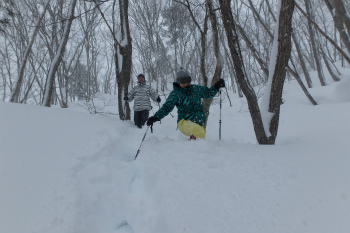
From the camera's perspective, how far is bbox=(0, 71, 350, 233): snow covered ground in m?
1.63

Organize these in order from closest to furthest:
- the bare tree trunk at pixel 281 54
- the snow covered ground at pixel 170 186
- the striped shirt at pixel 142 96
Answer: the snow covered ground at pixel 170 186
the bare tree trunk at pixel 281 54
the striped shirt at pixel 142 96

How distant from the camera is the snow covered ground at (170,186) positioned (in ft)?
5.33

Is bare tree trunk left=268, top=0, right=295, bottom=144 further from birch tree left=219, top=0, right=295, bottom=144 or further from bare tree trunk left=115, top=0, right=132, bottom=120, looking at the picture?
bare tree trunk left=115, top=0, right=132, bottom=120

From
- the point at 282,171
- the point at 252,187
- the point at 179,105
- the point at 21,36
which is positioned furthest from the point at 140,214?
the point at 21,36

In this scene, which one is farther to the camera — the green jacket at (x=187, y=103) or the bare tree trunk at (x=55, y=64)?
the bare tree trunk at (x=55, y=64)

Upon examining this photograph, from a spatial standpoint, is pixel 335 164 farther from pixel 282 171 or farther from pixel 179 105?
pixel 179 105

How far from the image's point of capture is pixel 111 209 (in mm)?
2066

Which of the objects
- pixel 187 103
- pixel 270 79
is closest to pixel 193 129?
pixel 187 103

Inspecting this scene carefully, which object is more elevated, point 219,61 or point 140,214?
point 219,61

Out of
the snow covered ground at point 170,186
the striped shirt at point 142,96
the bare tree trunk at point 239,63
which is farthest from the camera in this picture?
the striped shirt at point 142,96

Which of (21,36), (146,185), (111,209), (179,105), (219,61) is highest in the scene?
(21,36)

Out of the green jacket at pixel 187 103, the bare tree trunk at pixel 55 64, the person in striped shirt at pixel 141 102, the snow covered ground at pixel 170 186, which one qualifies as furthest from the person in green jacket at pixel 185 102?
the bare tree trunk at pixel 55 64

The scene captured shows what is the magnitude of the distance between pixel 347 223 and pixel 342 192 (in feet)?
1.19

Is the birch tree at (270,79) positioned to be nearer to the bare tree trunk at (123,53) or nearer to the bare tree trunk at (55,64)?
the bare tree trunk at (123,53)
